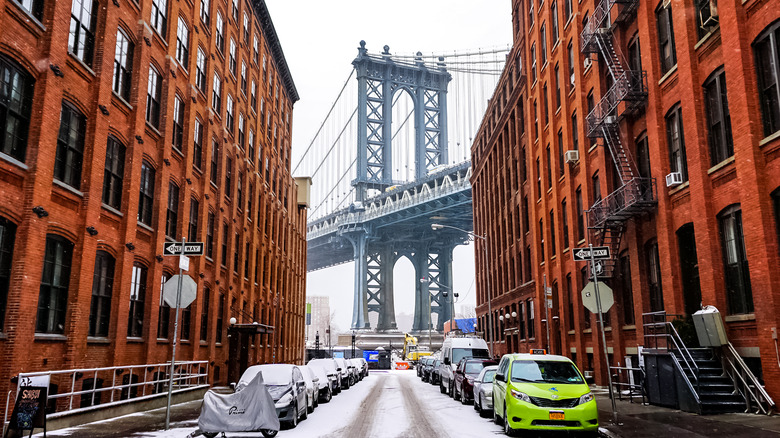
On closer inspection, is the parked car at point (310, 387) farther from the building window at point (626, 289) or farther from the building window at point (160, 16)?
the building window at point (160, 16)

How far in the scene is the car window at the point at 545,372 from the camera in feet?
44.8

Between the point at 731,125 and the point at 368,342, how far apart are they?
8656 centimetres

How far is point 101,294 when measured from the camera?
1853 cm

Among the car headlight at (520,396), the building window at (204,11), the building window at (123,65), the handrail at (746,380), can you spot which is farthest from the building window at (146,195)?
the handrail at (746,380)

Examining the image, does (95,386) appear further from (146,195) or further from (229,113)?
(229,113)

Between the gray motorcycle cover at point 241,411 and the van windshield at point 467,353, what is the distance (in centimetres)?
1613

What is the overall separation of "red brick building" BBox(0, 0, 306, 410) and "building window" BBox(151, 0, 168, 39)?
0.09 meters

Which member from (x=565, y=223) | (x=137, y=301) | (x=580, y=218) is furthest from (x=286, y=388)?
(x=565, y=223)

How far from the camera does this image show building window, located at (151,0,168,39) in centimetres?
2312

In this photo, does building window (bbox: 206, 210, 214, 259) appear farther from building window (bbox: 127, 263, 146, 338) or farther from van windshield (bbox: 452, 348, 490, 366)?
van windshield (bbox: 452, 348, 490, 366)

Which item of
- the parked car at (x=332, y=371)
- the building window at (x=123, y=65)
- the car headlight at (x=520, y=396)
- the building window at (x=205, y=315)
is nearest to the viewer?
the car headlight at (x=520, y=396)

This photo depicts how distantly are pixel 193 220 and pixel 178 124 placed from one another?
428 centimetres

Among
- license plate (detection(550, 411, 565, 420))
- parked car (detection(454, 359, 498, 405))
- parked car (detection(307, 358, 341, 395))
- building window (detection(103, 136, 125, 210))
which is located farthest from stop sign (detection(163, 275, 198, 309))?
parked car (detection(307, 358, 341, 395))

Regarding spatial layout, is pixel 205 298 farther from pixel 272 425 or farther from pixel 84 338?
pixel 272 425
